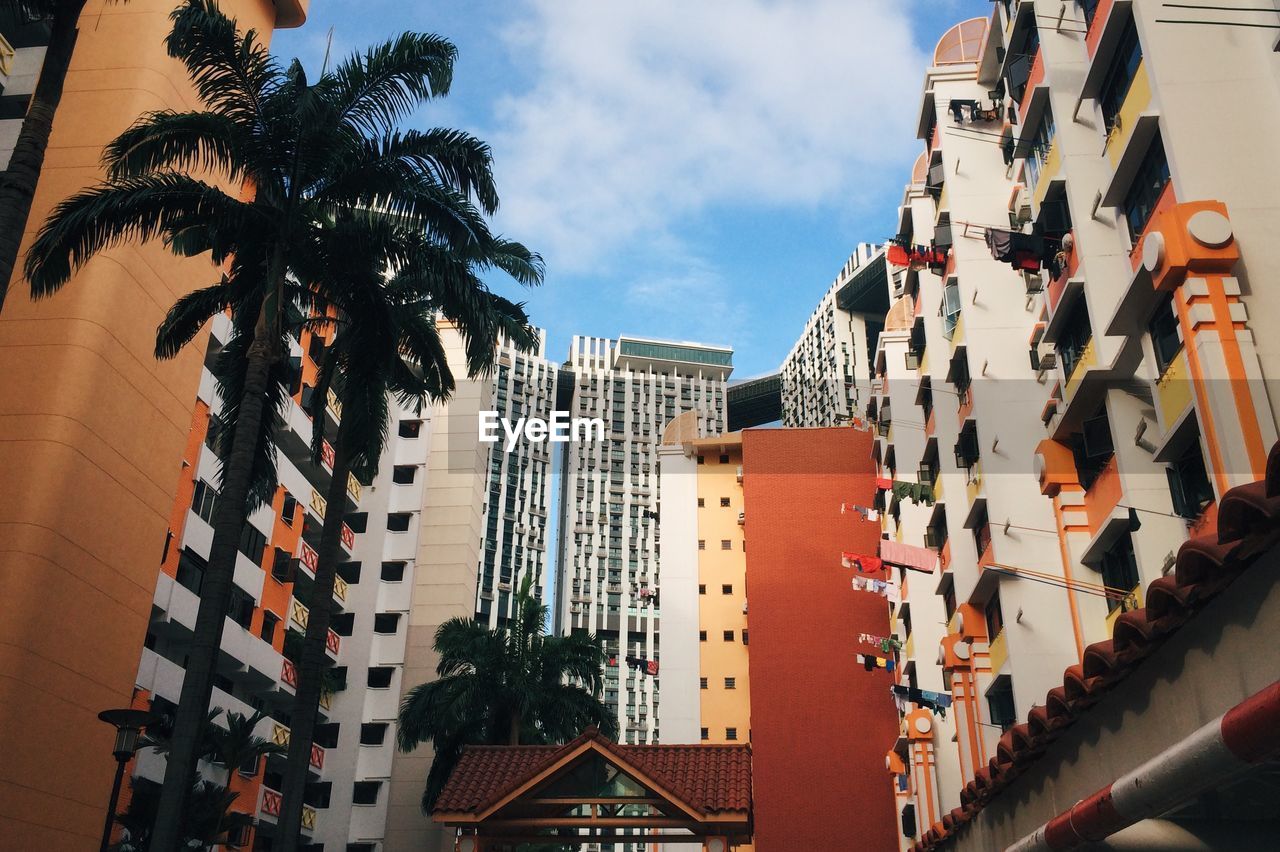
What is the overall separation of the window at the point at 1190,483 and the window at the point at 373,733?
150 ft

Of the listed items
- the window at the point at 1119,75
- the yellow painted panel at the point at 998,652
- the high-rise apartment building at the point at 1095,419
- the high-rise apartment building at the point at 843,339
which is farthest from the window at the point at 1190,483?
the high-rise apartment building at the point at 843,339

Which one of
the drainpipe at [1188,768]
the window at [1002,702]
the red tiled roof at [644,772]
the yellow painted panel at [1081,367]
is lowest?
the drainpipe at [1188,768]

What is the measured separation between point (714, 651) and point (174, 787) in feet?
177

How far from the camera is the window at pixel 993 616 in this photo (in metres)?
30.4

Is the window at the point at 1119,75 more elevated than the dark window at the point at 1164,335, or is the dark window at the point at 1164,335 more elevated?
the window at the point at 1119,75

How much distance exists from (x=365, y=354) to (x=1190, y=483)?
50.0 feet

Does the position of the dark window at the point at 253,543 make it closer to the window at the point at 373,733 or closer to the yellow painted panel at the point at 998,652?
the window at the point at 373,733

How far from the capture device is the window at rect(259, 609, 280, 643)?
45.6 meters

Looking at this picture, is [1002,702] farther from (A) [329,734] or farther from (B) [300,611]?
(A) [329,734]

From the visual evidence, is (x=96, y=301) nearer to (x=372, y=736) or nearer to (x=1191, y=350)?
(x=1191, y=350)

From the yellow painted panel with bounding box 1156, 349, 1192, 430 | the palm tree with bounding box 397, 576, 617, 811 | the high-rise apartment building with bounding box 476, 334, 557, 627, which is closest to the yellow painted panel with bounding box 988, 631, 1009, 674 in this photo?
the yellow painted panel with bounding box 1156, 349, 1192, 430

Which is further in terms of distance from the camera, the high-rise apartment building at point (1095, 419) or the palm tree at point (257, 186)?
the palm tree at point (257, 186)

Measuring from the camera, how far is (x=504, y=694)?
139ft

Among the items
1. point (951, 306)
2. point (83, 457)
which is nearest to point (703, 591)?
point (951, 306)
